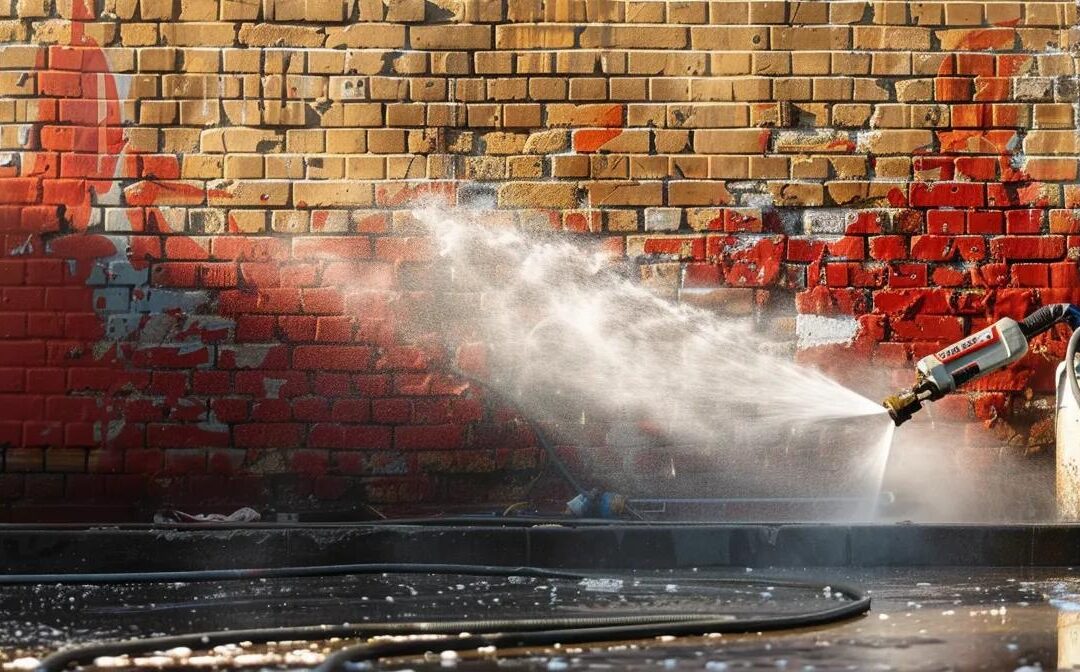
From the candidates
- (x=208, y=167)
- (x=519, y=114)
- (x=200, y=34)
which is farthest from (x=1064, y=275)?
(x=200, y=34)

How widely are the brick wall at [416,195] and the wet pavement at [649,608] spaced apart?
4.20 feet

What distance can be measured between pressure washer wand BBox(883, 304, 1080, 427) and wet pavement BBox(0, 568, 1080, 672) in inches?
31.5

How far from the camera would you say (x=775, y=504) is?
638 centimetres

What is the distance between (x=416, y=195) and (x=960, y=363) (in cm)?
244

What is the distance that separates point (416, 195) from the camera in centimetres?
638

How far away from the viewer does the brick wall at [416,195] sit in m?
6.34

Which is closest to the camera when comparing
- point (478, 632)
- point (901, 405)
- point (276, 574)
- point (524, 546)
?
point (478, 632)

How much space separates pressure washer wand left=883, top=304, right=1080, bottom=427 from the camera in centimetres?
592

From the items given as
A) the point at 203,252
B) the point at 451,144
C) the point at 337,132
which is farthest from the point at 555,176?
the point at 203,252

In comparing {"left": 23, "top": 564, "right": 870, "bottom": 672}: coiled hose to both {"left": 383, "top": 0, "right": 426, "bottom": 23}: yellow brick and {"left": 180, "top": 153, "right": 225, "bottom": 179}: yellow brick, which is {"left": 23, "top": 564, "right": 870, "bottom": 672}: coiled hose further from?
{"left": 383, "top": 0, "right": 426, "bottom": 23}: yellow brick

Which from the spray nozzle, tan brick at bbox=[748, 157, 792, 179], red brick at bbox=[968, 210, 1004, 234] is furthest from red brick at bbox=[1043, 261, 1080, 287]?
tan brick at bbox=[748, 157, 792, 179]

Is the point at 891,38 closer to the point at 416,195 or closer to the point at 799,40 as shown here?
the point at 799,40

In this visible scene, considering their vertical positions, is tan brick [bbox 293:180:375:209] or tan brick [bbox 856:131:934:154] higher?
tan brick [bbox 856:131:934:154]

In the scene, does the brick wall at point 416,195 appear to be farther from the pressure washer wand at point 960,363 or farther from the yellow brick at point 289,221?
the pressure washer wand at point 960,363
